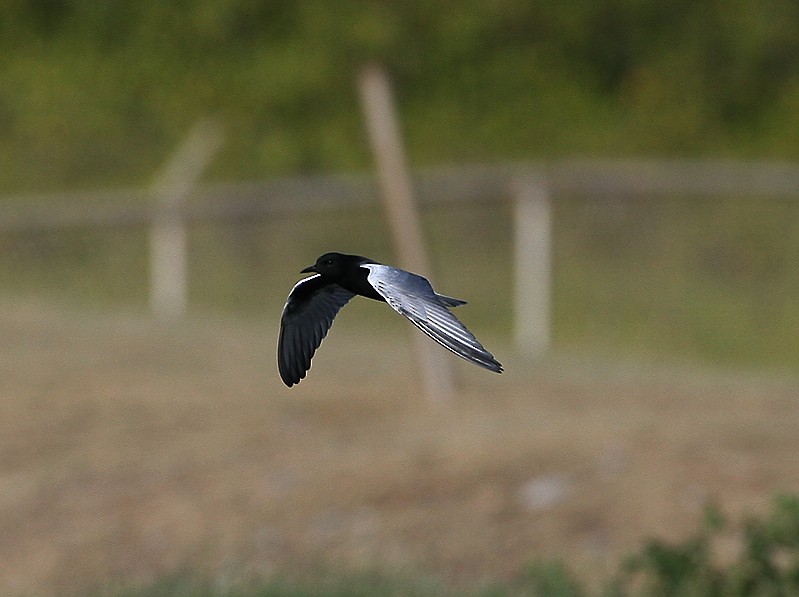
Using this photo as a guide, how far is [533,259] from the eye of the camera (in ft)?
43.3

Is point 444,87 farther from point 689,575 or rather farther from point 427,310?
point 427,310

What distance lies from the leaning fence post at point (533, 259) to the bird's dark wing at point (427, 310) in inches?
429

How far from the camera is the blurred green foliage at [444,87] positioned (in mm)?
12766

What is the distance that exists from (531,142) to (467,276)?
3.13 meters

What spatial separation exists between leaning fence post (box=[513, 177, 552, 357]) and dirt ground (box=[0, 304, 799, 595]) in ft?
4.07

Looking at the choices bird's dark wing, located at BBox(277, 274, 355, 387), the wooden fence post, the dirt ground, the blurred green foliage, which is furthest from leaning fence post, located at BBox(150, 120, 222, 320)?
bird's dark wing, located at BBox(277, 274, 355, 387)

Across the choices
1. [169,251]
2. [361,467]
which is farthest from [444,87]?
[361,467]

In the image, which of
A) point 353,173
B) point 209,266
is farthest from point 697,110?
point 209,266

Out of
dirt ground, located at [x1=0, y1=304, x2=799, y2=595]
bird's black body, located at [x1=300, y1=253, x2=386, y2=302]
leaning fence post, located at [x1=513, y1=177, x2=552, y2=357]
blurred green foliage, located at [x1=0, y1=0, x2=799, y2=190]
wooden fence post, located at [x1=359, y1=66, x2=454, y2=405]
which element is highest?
blurred green foliage, located at [x1=0, y1=0, x2=799, y2=190]

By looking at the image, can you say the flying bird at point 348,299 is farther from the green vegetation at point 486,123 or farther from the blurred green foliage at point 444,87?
the blurred green foliage at point 444,87

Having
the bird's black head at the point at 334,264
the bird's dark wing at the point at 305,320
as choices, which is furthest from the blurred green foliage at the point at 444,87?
the bird's black head at the point at 334,264

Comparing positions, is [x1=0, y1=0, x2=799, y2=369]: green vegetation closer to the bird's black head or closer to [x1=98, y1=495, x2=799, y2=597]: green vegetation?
[x1=98, y1=495, x2=799, y2=597]: green vegetation

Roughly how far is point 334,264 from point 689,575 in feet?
13.1

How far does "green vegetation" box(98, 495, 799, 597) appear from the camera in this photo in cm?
562
